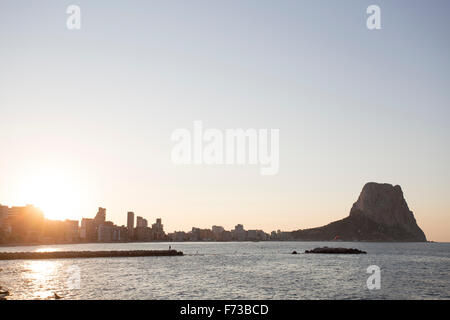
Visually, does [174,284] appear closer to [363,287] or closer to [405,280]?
[363,287]
